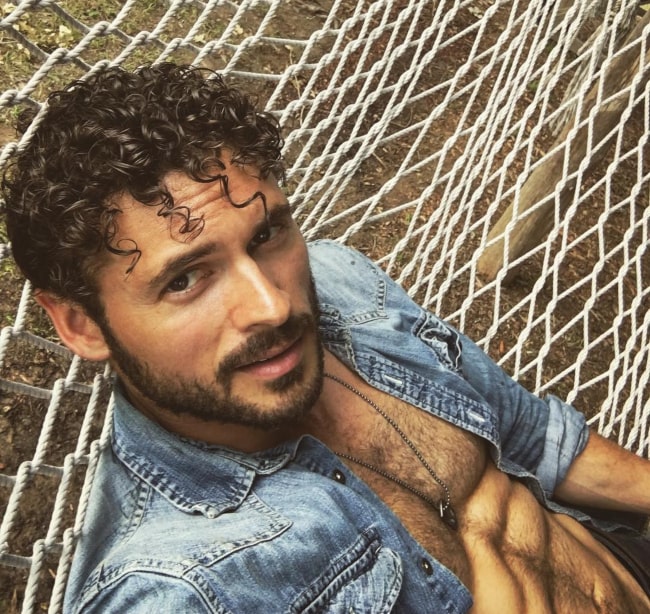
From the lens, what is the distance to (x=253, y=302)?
0.82 metres

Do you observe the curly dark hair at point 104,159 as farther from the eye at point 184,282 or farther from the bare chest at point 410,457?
the bare chest at point 410,457

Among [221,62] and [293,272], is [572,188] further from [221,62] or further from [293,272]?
[293,272]

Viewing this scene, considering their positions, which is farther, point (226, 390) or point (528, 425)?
point (528, 425)

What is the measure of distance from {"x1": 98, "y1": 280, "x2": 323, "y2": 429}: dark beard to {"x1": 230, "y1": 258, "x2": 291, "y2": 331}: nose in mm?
20

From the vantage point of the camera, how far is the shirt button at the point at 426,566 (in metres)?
0.91

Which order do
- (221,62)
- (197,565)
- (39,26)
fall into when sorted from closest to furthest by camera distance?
(197,565) → (39,26) → (221,62)

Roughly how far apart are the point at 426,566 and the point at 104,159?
24.4 inches

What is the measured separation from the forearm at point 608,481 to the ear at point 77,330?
81 centimetres

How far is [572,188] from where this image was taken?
2133 mm

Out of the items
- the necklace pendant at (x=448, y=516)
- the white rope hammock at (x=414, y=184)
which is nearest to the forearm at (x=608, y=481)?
the white rope hammock at (x=414, y=184)

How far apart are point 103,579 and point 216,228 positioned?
38cm

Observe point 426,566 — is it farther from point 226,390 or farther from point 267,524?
point 226,390

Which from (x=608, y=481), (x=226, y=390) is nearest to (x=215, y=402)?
(x=226, y=390)

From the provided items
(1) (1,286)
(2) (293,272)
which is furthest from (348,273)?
(1) (1,286)
